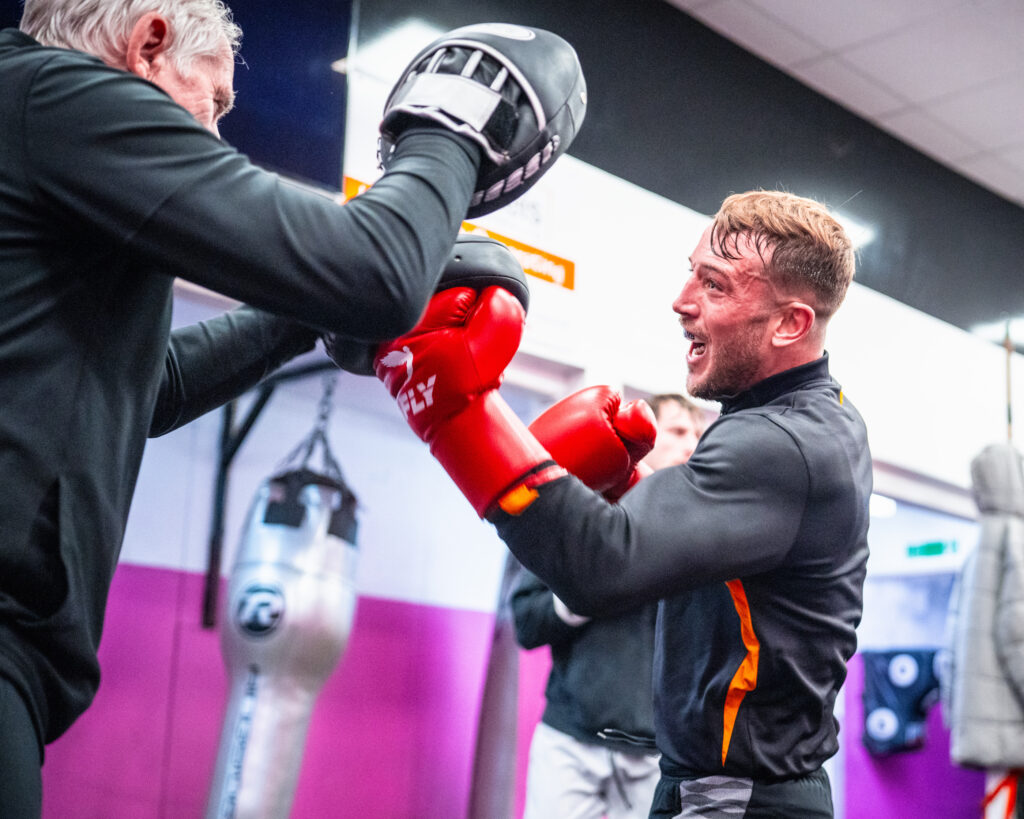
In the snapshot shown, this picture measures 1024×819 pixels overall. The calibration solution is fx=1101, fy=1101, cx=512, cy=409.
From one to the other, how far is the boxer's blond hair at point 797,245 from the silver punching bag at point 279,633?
225 centimetres

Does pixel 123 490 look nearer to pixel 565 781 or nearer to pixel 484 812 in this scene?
pixel 565 781

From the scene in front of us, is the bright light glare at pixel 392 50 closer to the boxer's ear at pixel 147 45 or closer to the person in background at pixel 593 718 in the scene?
the person in background at pixel 593 718

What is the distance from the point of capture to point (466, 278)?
4.90 feet

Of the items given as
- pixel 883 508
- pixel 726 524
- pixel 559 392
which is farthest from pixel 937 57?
pixel 726 524

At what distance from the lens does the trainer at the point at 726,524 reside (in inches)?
55.9

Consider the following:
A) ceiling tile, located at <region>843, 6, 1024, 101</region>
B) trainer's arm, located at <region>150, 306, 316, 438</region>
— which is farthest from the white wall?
trainer's arm, located at <region>150, 306, 316, 438</region>

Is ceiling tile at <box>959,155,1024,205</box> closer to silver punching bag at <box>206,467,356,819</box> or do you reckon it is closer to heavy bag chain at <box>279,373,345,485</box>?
heavy bag chain at <box>279,373,345,485</box>

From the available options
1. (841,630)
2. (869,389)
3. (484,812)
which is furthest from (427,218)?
(869,389)

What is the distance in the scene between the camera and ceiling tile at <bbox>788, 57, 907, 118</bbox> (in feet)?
15.0

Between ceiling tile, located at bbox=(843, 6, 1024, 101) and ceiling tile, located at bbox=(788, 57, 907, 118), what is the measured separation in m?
0.05

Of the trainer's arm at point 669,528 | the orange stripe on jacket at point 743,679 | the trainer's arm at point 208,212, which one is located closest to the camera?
the trainer's arm at point 208,212

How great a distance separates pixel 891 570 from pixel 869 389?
2669 millimetres

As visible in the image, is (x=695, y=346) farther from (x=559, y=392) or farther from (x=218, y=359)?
(x=559, y=392)

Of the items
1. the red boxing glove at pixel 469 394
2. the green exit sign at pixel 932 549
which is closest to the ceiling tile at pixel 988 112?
the green exit sign at pixel 932 549
